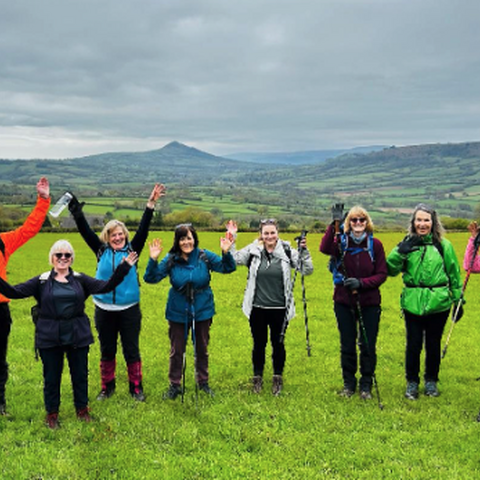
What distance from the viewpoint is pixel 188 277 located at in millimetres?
7688

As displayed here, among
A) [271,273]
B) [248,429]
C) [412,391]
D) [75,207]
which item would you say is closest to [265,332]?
[271,273]

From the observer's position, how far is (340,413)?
7.54 m

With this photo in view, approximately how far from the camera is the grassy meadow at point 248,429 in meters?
5.92

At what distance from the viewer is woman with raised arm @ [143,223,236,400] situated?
762 cm

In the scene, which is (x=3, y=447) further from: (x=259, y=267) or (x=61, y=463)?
(x=259, y=267)

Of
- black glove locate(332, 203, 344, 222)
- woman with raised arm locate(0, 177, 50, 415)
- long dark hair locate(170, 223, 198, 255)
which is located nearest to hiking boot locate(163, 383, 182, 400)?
long dark hair locate(170, 223, 198, 255)

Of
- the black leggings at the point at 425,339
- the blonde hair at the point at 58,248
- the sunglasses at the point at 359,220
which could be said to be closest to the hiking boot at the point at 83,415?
the blonde hair at the point at 58,248

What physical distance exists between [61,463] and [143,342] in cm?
656

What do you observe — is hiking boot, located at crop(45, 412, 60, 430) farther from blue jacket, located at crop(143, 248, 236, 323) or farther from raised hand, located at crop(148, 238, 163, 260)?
raised hand, located at crop(148, 238, 163, 260)

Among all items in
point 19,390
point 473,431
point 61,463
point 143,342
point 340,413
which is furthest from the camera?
point 143,342

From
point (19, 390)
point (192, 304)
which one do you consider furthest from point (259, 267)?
point (19, 390)

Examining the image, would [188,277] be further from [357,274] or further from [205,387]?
[357,274]

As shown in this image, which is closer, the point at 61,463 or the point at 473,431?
the point at 61,463

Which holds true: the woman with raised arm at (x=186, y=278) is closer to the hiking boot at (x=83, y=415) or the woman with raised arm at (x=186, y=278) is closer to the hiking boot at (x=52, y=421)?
the hiking boot at (x=83, y=415)
